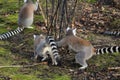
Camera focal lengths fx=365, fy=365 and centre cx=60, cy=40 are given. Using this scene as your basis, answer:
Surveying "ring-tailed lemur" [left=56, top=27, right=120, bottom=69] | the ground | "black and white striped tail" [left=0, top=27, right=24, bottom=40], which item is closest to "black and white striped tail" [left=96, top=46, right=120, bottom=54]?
"ring-tailed lemur" [left=56, top=27, right=120, bottom=69]

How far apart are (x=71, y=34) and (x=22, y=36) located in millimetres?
2152

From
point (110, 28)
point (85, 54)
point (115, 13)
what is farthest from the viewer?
point (115, 13)

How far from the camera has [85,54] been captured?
272 inches

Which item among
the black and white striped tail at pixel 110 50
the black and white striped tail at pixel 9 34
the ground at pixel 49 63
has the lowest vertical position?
the ground at pixel 49 63

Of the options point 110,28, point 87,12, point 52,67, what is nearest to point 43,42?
point 52,67

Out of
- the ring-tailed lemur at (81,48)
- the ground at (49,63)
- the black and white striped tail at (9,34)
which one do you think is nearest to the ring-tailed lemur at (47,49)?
the ground at (49,63)

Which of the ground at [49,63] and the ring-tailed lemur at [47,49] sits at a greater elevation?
the ring-tailed lemur at [47,49]

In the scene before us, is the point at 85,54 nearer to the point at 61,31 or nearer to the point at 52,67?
the point at 52,67

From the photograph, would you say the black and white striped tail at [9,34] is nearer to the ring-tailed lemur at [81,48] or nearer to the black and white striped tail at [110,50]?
the ring-tailed lemur at [81,48]

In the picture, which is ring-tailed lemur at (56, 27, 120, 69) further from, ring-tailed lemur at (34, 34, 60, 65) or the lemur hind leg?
ring-tailed lemur at (34, 34, 60, 65)

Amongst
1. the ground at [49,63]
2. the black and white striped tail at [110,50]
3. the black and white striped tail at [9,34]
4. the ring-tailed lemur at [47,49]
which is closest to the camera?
the ground at [49,63]

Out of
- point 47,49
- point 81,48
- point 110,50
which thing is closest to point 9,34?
point 47,49

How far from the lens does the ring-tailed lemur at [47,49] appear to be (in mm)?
7125

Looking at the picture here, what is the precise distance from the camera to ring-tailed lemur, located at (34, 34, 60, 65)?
7125 millimetres
